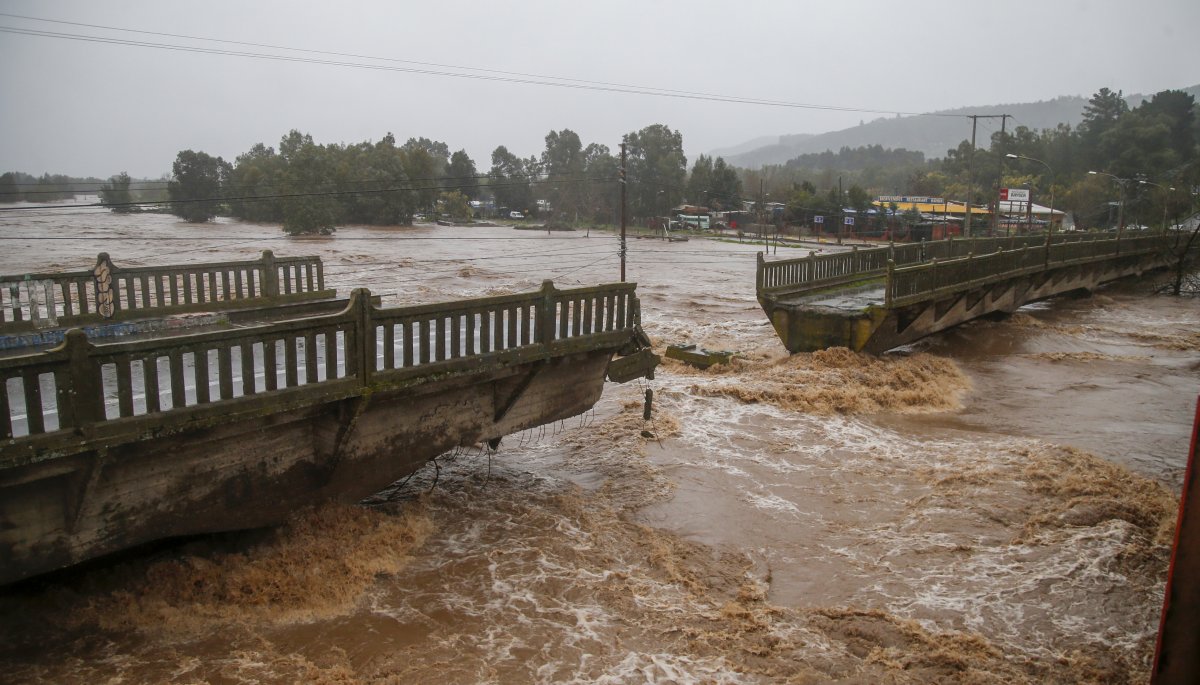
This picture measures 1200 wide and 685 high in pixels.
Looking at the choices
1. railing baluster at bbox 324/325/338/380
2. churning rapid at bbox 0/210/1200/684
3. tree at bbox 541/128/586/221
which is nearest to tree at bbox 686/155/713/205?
tree at bbox 541/128/586/221

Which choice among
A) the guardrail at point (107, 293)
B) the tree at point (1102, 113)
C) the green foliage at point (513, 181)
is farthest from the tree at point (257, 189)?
the tree at point (1102, 113)

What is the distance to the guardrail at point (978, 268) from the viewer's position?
53.5 feet

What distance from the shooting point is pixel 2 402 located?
198 inches

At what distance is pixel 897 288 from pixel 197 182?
5150cm

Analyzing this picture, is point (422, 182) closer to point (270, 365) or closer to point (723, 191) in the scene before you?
point (723, 191)

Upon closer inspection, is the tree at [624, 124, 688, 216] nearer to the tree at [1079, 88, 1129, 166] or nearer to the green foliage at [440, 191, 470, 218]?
the green foliage at [440, 191, 470, 218]

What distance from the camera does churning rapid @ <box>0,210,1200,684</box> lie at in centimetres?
615

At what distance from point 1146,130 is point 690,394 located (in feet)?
244

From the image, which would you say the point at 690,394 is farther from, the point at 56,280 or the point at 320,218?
the point at 320,218

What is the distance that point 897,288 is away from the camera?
16.1m

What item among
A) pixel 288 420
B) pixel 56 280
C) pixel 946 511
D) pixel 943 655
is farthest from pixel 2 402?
pixel 946 511

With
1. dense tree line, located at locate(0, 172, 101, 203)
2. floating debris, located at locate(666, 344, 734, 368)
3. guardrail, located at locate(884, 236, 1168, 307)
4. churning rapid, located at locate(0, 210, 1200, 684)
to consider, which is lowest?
churning rapid, located at locate(0, 210, 1200, 684)

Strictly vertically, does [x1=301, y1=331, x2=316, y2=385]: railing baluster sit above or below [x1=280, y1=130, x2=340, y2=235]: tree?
below

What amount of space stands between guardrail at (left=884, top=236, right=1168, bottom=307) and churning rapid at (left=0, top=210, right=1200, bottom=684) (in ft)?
7.41
